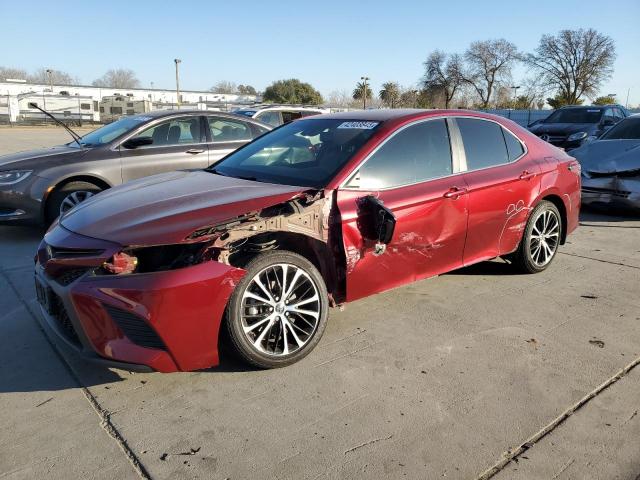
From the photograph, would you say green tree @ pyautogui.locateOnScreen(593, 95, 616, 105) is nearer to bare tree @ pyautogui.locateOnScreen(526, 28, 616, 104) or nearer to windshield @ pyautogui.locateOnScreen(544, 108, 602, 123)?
bare tree @ pyautogui.locateOnScreen(526, 28, 616, 104)

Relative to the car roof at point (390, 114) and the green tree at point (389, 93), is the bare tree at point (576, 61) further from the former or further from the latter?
the car roof at point (390, 114)

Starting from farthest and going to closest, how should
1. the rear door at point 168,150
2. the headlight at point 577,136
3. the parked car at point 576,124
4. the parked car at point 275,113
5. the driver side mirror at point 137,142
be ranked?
the parked car at point 576,124, the headlight at point 577,136, the parked car at point 275,113, the rear door at point 168,150, the driver side mirror at point 137,142

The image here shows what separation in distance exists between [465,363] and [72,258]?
8.11 feet

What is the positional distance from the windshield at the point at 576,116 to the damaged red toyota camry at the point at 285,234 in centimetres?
1066

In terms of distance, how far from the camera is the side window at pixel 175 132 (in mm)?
6844

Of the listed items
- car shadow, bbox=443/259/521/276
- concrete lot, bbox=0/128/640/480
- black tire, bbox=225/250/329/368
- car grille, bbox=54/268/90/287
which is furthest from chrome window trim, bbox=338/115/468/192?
car grille, bbox=54/268/90/287

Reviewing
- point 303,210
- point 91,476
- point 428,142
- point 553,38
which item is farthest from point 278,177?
point 553,38

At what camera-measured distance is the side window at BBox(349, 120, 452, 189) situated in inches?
143

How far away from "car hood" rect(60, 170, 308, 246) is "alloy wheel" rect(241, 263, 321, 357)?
44cm

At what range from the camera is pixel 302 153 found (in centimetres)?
408

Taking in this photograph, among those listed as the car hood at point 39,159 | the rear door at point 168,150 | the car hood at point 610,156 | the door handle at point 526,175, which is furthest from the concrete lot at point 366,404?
the car hood at point 610,156

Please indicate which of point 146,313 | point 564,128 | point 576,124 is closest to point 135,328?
point 146,313

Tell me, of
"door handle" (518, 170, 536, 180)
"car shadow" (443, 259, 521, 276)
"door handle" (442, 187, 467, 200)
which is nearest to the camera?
"door handle" (442, 187, 467, 200)

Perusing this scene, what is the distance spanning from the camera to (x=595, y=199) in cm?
786
